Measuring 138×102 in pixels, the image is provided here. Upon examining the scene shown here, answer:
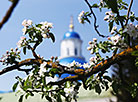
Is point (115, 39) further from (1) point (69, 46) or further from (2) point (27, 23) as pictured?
(1) point (69, 46)

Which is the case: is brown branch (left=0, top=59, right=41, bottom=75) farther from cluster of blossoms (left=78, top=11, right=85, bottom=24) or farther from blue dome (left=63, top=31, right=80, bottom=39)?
blue dome (left=63, top=31, right=80, bottom=39)

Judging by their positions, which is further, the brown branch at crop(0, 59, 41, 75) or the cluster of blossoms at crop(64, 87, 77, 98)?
the cluster of blossoms at crop(64, 87, 77, 98)

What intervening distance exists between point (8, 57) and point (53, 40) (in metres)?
0.36

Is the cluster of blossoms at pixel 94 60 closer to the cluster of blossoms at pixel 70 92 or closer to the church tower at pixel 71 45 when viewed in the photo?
the cluster of blossoms at pixel 70 92

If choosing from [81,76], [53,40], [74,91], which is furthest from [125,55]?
[74,91]

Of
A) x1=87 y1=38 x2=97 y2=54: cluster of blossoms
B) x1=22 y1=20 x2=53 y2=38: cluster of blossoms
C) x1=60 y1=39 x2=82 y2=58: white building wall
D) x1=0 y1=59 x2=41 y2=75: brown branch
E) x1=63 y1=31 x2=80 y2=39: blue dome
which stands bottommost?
x1=0 y1=59 x2=41 y2=75: brown branch

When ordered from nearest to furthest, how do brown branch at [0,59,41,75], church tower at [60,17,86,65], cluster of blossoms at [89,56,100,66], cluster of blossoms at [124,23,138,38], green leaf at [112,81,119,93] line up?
brown branch at [0,59,41,75] < cluster of blossoms at [124,23,138,38] < green leaf at [112,81,119,93] < cluster of blossoms at [89,56,100,66] < church tower at [60,17,86,65]

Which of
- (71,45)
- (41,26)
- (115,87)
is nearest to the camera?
(41,26)

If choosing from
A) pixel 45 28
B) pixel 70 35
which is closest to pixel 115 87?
pixel 45 28

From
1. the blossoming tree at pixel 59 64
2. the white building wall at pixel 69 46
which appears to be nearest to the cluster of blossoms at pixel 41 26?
the blossoming tree at pixel 59 64

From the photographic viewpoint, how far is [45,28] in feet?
4.45

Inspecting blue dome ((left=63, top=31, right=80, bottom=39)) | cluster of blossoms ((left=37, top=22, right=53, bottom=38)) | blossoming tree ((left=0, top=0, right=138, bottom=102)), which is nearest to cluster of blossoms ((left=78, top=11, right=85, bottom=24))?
blossoming tree ((left=0, top=0, right=138, bottom=102))

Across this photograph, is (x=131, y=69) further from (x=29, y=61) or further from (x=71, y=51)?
(x=71, y=51)

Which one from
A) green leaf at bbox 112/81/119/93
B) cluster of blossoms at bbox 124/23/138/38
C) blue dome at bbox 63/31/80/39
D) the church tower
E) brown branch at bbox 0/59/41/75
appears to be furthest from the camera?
blue dome at bbox 63/31/80/39
